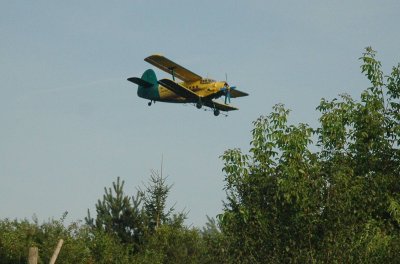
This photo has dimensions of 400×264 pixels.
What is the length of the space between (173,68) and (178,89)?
13.3ft

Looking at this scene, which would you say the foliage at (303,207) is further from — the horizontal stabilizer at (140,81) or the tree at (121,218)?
the horizontal stabilizer at (140,81)

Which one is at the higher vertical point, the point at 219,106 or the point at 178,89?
the point at 219,106

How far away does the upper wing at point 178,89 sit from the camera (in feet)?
174

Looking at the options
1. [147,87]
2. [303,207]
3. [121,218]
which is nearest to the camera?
[303,207]

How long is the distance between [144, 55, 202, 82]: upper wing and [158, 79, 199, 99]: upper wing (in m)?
→ 2.58

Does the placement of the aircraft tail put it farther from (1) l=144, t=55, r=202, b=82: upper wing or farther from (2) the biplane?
(1) l=144, t=55, r=202, b=82: upper wing

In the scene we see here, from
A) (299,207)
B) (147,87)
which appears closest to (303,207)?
(299,207)

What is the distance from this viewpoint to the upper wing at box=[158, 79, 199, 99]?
5293cm

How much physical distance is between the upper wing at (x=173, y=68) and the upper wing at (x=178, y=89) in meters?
2.58

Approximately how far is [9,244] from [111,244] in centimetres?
513

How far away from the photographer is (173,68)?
58.1m

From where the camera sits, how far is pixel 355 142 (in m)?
31.2

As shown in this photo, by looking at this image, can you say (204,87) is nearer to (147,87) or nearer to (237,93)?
→ (147,87)

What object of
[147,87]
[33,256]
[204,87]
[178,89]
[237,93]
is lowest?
[33,256]
